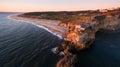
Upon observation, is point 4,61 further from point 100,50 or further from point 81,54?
point 100,50

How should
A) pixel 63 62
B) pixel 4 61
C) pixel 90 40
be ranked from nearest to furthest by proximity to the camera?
pixel 63 62 → pixel 4 61 → pixel 90 40

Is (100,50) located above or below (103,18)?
below

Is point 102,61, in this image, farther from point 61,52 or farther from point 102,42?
point 102,42

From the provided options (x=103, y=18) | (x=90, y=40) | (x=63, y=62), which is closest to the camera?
(x=63, y=62)

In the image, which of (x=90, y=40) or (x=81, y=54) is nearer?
(x=81, y=54)

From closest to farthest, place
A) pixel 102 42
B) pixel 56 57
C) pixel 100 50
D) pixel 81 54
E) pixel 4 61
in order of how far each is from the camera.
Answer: pixel 4 61
pixel 56 57
pixel 81 54
pixel 100 50
pixel 102 42

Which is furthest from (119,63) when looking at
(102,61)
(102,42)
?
(102,42)

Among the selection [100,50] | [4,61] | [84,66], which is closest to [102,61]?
[84,66]

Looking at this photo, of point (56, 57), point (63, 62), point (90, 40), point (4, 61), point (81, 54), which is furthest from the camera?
point (90, 40)

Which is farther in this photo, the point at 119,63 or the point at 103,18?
the point at 103,18
